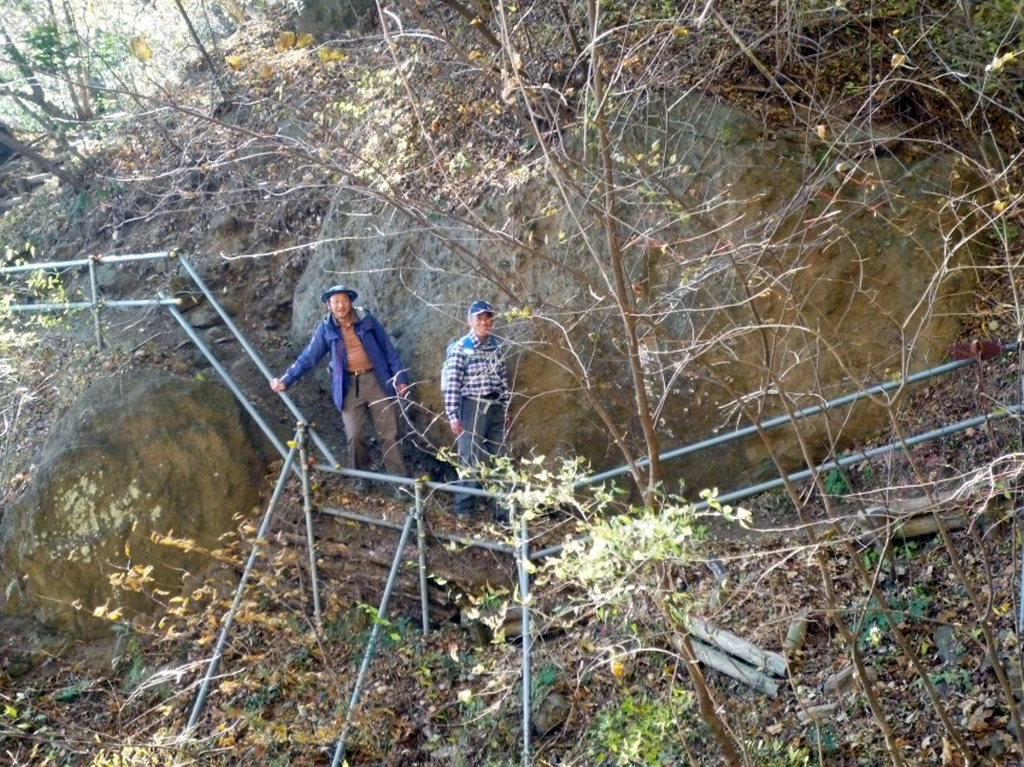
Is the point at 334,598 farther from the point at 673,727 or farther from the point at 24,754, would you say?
the point at 673,727

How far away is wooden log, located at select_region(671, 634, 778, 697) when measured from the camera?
606 centimetres

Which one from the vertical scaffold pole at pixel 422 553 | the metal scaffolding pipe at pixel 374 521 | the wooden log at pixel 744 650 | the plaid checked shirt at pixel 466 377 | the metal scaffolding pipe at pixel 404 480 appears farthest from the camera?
the plaid checked shirt at pixel 466 377

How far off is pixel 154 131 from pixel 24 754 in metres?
8.00

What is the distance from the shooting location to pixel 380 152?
10.2m

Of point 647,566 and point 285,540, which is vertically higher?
point 647,566

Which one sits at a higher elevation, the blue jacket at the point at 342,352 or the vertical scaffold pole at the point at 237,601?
the blue jacket at the point at 342,352

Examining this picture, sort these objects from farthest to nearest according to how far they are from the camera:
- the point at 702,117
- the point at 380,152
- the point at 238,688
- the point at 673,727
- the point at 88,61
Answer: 1. the point at 88,61
2. the point at 380,152
3. the point at 702,117
4. the point at 238,688
5. the point at 673,727

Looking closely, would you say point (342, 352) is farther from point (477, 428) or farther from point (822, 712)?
point (822, 712)

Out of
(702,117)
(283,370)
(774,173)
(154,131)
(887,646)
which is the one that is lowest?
(887,646)

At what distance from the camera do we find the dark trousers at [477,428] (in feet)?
26.8

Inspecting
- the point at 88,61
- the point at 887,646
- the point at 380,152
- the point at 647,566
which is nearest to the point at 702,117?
the point at 380,152

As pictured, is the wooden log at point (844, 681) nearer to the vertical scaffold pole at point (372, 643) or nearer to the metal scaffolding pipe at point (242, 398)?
the vertical scaffold pole at point (372, 643)

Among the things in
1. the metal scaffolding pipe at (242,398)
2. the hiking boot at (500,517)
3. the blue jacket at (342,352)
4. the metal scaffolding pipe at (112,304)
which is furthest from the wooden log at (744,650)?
the metal scaffolding pipe at (112,304)

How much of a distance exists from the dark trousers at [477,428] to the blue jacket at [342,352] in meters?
0.68
